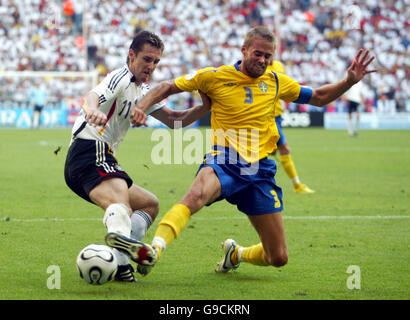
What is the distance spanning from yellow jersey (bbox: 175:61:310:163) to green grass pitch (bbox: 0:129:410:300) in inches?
39.3

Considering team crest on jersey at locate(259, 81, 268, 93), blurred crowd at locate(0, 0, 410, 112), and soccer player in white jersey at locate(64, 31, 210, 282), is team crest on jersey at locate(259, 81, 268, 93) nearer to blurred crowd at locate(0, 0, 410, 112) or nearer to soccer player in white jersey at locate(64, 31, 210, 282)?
soccer player in white jersey at locate(64, 31, 210, 282)

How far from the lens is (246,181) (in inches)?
224

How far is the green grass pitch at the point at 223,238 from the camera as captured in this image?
5.42 m

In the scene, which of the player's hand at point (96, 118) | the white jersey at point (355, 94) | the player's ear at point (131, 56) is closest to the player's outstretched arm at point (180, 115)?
the player's ear at point (131, 56)

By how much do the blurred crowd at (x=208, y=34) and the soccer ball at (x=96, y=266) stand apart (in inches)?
1249

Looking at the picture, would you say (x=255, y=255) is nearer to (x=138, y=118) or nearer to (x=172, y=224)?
(x=172, y=224)

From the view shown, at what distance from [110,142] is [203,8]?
35386 millimetres

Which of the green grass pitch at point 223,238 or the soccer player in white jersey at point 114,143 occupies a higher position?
the soccer player in white jersey at point 114,143

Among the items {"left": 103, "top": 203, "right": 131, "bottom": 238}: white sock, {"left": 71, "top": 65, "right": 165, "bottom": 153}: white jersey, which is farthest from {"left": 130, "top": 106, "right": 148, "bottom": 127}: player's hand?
{"left": 103, "top": 203, "right": 131, "bottom": 238}: white sock

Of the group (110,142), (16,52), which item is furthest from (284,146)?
(16,52)

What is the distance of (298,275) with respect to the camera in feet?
19.8

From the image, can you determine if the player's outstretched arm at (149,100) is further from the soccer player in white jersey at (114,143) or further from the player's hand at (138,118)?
the soccer player in white jersey at (114,143)

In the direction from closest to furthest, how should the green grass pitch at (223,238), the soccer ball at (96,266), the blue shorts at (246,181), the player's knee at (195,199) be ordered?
the soccer ball at (96,266)
the player's knee at (195,199)
the green grass pitch at (223,238)
the blue shorts at (246,181)

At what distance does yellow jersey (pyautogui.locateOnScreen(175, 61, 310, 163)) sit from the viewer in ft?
19.2
